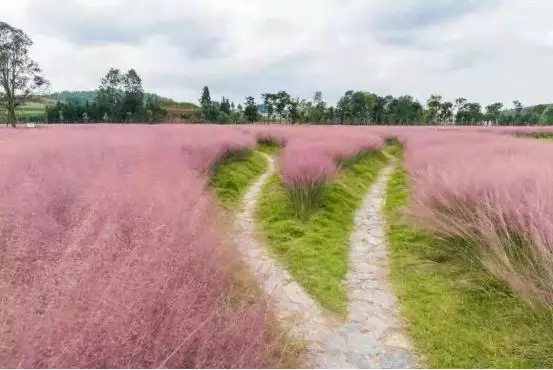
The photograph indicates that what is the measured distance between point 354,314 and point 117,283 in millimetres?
2753

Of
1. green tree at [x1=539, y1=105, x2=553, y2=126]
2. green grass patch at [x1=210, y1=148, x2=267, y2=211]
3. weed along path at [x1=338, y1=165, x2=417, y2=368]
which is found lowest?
weed along path at [x1=338, y1=165, x2=417, y2=368]

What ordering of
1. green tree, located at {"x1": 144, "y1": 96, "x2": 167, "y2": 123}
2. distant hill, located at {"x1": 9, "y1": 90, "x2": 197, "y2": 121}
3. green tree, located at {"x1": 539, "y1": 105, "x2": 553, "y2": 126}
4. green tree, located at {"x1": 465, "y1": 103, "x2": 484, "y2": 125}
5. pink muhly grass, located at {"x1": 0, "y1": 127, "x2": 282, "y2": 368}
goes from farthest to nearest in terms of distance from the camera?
green tree, located at {"x1": 465, "y1": 103, "x2": 484, "y2": 125} < green tree, located at {"x1": 539, "y1": 105, "x2": 553, "y2": 126} < green tree, located at {"x1": 144, "y1": 96, "x2": 167, "y2": 123} < distant hill, located at {"x1": 9, "y1": 90, "x2": 197, "y2": 121} < pink muhly grass, located at {"x1": 0, "y1": 127, "x2": 282, "y2": 368}

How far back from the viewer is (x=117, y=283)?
7.19ft

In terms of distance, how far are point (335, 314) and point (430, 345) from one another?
98 centimetres

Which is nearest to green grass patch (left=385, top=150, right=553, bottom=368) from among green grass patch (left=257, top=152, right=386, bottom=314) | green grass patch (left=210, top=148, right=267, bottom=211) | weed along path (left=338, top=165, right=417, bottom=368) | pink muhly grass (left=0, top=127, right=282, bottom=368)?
weed along path (left=338, top=165, right=417, bottom=368)

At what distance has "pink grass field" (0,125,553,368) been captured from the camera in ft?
6.40

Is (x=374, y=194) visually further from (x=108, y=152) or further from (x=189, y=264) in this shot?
(x=189, y=264)

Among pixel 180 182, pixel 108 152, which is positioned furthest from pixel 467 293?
pixel 108 152

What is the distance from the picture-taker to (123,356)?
6.39 feet

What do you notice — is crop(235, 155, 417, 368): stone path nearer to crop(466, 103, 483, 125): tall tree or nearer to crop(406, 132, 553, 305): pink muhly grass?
crop(406, 132, 553, 305): pink muhly grass

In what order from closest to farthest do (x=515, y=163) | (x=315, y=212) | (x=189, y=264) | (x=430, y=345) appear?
(x=189, y=264), (x=430, y=345), (x=515, y=163), (x=315, y=212)

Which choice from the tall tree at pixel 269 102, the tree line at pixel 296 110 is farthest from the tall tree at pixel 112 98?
the tall tree at pixel 269 102

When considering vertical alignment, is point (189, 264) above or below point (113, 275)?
below

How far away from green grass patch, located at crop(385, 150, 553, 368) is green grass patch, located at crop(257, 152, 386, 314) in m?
0.81
